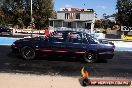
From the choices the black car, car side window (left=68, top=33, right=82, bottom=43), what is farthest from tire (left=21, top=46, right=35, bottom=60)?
car side window (left=68, top=33, right=82, bottom=43)

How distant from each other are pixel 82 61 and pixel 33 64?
253cm

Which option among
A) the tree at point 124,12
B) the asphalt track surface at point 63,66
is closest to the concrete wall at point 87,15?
the tree at point 124,12

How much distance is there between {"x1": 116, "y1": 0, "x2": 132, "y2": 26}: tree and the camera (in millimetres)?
68125

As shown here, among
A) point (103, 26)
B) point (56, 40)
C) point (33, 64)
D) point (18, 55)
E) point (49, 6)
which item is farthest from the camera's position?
point (103, 26)

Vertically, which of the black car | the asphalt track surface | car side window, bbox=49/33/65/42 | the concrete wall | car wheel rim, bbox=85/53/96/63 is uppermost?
the concrete wall

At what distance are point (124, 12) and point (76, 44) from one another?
197ft

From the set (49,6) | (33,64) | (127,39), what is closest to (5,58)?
(33,64)

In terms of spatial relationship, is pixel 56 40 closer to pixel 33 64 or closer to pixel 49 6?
pixel 33 64

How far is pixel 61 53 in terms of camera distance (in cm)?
1285

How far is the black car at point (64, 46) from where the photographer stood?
1277cm

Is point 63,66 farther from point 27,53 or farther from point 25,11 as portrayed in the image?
point 25,11

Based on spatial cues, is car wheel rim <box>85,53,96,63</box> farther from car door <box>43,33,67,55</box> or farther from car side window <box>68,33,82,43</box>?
car door <box>43,33,67,55</box>

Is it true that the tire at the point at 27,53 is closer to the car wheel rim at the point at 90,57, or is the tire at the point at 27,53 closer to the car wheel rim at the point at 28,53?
the car wheel rim at the point at 28,53

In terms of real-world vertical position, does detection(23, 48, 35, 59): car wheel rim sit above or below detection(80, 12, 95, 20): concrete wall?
below
